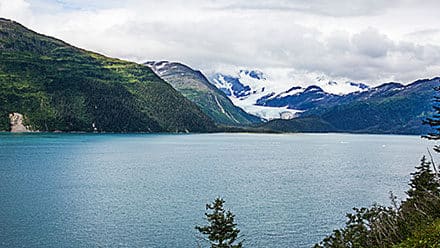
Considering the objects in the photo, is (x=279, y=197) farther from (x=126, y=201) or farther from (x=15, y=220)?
(x=15, y=220)

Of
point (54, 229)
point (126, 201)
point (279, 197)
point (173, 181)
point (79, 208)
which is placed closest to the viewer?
point (54, 229)

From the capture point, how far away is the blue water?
2324 inches

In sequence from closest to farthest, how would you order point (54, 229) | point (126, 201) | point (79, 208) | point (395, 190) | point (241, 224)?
point (54, 229), point (241, 224), point (79, 208), point (126, 201), point (395, 190)

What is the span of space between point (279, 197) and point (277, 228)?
22161 millimetres

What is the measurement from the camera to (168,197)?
3285 inches

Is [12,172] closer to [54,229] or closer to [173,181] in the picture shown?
[173,181]

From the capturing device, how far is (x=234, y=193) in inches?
3492

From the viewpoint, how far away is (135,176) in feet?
364

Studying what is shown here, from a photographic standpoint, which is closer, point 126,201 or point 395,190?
point 126,201

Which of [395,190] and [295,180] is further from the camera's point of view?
[295,180]

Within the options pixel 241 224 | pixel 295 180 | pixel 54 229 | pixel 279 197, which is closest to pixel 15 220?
pixel 54 229

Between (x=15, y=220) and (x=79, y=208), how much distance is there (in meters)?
10.7

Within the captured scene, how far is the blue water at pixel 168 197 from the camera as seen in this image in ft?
194

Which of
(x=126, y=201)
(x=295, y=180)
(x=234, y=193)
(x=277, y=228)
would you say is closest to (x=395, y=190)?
(x=295, y=180)
